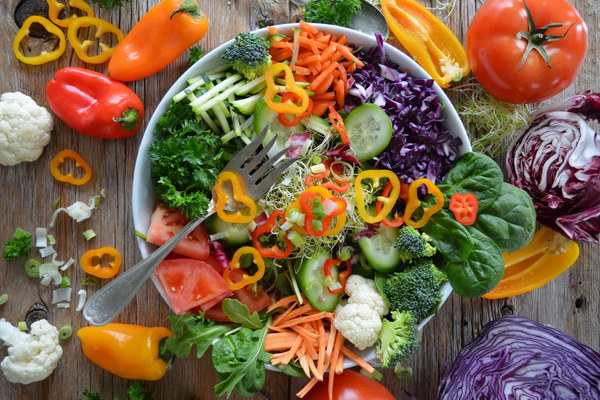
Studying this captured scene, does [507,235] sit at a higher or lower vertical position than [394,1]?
lower

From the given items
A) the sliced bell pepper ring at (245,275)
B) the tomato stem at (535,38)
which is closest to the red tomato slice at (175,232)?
the sliced bell pepper ring at (245,275)

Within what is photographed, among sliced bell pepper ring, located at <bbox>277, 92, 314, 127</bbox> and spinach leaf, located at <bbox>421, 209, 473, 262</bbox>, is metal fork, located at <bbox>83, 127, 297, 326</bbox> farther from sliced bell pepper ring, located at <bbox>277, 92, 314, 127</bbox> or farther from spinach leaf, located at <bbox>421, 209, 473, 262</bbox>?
spinach leaf, located at <bbox>421, 209, 473, 262</bbox>

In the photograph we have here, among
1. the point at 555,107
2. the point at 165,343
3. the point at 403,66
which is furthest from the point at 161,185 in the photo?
the point at 555,107

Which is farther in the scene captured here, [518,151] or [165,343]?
[518,151]

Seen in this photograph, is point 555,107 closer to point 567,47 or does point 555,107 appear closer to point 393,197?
point 567,47

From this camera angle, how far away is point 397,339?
254 cm

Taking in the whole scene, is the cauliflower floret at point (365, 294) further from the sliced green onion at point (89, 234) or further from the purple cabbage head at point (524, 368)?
the sliced green onion at point (89, 234)

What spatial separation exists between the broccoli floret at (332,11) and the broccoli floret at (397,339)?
1.49 m

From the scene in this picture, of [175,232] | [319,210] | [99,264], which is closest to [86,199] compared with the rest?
[99,264]

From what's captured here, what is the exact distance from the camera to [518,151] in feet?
9.86

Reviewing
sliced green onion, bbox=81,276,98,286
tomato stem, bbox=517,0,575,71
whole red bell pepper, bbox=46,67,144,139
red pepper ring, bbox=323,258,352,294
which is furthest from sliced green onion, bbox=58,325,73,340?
tomato stem, bbox=517,0,575,71

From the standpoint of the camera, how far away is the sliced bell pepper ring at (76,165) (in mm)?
2918

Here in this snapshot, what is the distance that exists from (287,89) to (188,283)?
1044 millimetres

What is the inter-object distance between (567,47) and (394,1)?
0.91 meters
